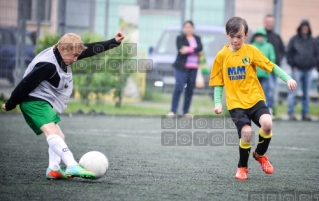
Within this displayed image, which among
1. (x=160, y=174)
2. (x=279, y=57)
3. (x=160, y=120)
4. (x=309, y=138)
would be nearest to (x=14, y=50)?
(x=160, y=120)

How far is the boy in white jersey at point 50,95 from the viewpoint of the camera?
6.21m

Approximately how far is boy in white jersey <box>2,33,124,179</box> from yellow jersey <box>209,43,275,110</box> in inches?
58.5

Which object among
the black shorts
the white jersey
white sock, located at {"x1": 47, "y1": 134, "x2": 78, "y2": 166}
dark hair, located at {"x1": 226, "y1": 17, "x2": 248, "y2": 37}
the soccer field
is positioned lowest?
the soccer field

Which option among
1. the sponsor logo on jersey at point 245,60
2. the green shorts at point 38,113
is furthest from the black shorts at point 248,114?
the green shorts at point 38,113

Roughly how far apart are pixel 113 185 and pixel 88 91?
9788mm

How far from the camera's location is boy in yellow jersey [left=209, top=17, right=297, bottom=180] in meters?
6.71

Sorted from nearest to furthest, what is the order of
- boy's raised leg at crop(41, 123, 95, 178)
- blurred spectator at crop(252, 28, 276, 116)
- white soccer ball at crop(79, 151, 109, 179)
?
boy's raised leg at crop(41, 123, 95, 178) → white soccer ball at crop(79, 151, 109, 179) → blurred spectator at crop(252, 28, 276, 116)

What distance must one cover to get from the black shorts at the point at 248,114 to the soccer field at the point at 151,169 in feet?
1.85

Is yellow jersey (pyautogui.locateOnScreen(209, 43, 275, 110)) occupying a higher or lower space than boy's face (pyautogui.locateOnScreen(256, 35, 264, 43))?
lower

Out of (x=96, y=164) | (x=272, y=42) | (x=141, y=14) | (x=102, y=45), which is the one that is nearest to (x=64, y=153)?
(x=96, y=164)

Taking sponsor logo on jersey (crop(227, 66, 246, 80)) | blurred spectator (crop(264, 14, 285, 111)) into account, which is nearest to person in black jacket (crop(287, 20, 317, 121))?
blurred spectator (crop(264, 14, 285, 111))

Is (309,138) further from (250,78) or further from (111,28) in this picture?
(111,28)

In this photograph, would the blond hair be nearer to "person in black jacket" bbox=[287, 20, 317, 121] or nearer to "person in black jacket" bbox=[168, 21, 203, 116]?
"person in black jacket" bbox=[168, 21, 203, 116]

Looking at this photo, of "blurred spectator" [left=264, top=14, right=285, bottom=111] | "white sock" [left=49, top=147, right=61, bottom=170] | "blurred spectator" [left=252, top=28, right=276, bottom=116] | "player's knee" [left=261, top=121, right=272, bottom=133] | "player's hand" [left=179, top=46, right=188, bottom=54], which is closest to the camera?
"white sock" [left=49, top=147, right=61, bottom=170]
